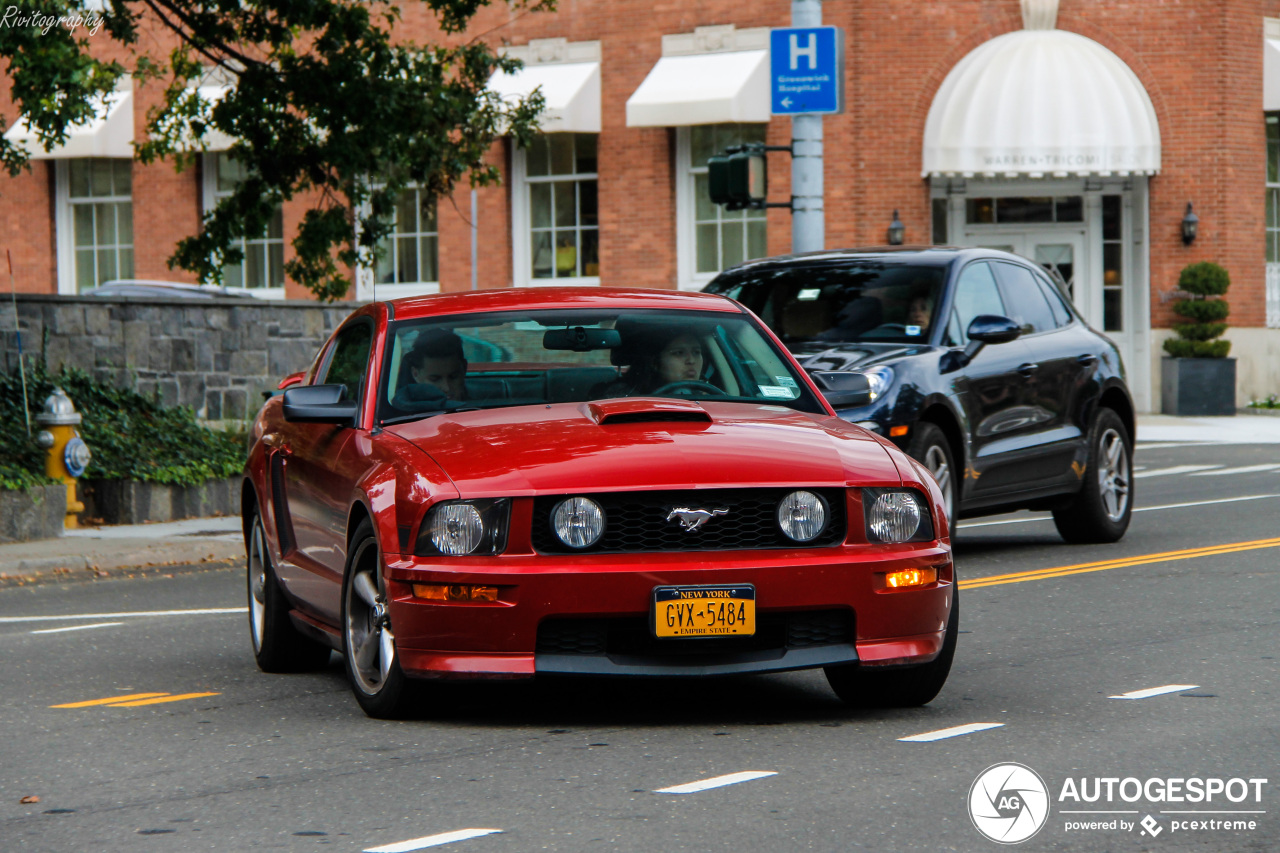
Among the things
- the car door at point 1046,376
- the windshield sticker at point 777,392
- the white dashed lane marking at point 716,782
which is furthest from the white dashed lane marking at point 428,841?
the car door at point 1046,376

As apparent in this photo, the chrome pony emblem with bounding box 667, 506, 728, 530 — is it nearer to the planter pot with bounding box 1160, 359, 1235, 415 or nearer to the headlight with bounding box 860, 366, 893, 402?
the headlight with bounding box 860, 366, 893, 402

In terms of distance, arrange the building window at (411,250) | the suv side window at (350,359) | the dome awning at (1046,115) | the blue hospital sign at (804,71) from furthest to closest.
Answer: the building window at (411,250) → the dome awning at (1046,115) → the blue hospital sign at (804,71) → the suv side window at (350,359)

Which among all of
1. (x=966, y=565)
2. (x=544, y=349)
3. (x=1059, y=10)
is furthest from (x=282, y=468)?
(x=1059, y=10)

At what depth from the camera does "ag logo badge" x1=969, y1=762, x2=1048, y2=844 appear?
4824mm

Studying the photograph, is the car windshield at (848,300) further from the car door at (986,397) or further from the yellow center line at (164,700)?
the yellow center line at (164,700)

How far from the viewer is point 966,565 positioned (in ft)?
36.3

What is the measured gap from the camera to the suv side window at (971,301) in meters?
11.2

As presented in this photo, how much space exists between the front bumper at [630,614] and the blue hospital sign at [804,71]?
1107 centimetres

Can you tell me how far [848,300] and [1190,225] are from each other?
→ 16.1 meters

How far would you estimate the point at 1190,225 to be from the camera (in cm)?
2606

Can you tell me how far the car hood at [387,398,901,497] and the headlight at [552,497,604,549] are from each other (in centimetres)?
6

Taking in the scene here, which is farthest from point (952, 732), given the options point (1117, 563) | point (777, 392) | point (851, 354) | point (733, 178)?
point (733, 178)

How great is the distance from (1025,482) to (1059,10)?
16.6 meters

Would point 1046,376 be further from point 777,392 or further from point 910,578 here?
point 910,578
